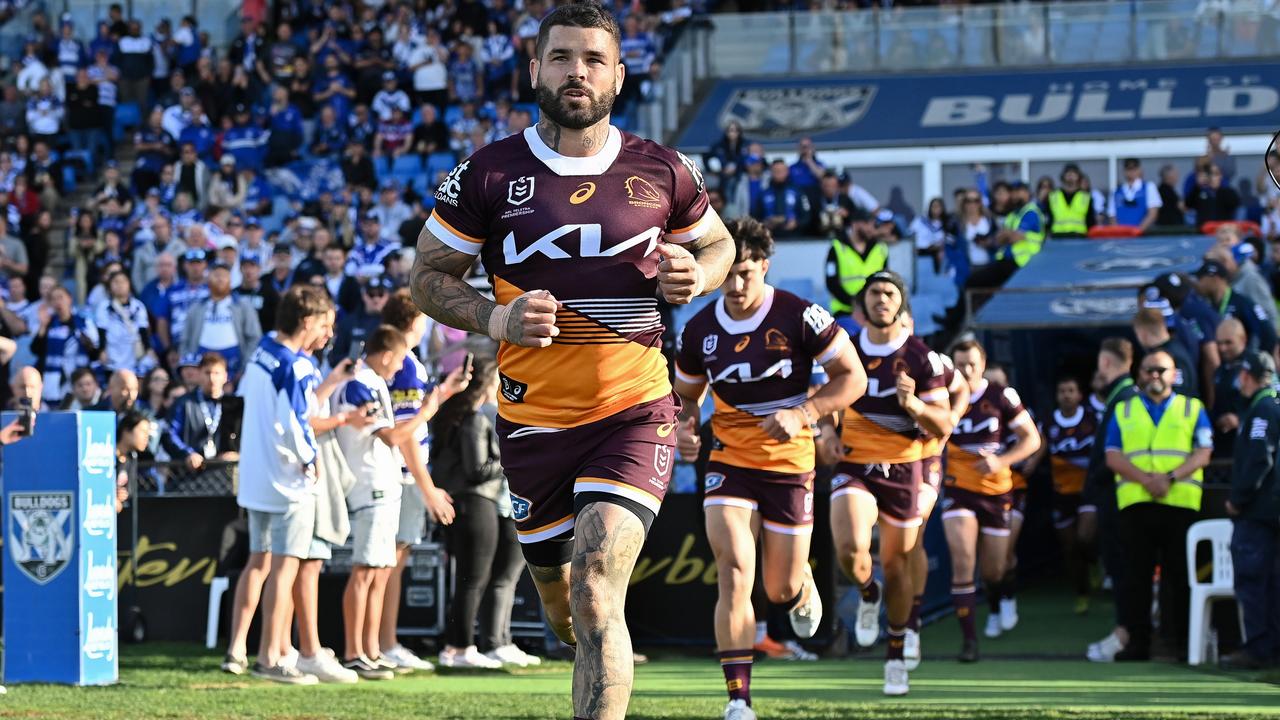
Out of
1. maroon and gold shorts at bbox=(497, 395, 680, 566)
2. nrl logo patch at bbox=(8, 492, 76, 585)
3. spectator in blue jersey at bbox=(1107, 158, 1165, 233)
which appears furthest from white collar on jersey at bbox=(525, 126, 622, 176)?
spectator in blue jersey at bbox=(1107, 158, 1165, 233)

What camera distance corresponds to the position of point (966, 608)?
12688 mm

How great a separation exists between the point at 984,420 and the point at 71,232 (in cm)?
1520

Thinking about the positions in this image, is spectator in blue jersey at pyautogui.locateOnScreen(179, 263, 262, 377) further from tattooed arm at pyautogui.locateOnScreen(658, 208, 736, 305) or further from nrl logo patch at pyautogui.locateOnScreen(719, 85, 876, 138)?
tattooed arm at pyautogui.locateOnScreen(658, 208, 736, 305)

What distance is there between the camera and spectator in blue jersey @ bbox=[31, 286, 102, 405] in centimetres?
1888

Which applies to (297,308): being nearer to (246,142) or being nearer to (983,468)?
(983,468)

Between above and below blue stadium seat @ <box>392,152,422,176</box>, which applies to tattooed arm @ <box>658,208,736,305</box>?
below

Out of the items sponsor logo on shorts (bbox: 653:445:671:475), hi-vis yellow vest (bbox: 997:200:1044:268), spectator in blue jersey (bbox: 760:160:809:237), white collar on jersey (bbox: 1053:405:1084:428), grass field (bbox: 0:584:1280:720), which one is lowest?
grass field (bbox: 0:584:1280:720)

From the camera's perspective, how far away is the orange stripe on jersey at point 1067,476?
16766 mm

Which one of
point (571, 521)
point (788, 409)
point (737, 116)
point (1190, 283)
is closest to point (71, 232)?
point (737, 116)

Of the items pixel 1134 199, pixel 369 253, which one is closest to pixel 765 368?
pixel 369 253

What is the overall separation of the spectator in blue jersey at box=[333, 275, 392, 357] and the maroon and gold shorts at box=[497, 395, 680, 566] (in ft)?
35.1

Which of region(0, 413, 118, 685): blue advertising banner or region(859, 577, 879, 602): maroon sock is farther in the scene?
region(859, 577, 879, 602): maroon sock

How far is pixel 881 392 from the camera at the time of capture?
10969mm

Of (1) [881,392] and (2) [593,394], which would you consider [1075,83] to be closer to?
(1) [881,392]
